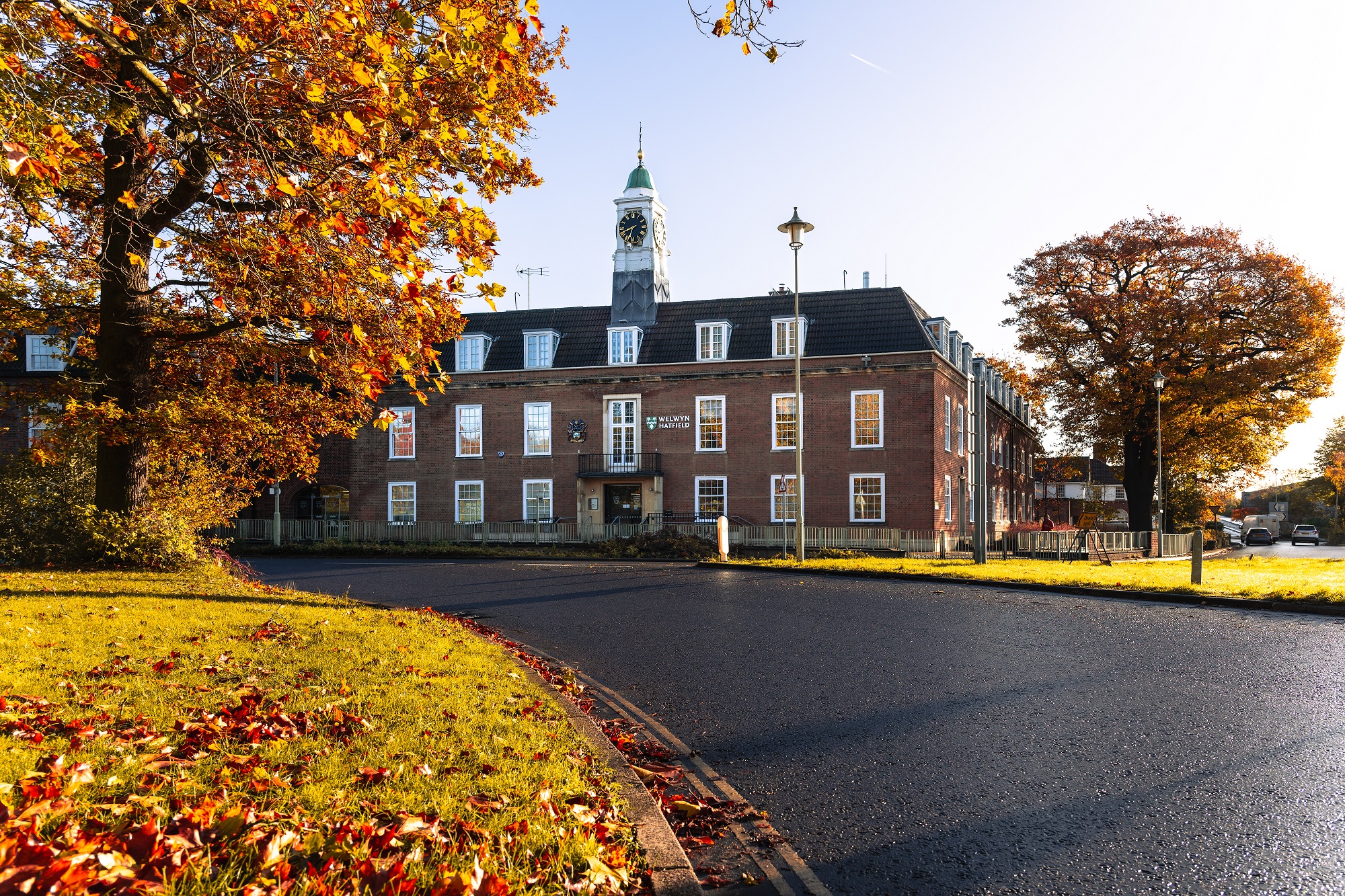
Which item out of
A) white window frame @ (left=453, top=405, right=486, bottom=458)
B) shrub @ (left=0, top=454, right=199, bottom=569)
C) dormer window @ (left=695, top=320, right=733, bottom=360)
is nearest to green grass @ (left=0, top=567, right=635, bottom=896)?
shrub @ (left=0, top=454, right=199, bottom=569)

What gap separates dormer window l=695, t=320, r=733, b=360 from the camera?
37384 mm

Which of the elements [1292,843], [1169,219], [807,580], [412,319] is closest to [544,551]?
[807,580]

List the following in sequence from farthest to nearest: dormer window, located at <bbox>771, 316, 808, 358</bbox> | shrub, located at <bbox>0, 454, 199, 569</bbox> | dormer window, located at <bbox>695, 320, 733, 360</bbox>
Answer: dormer window, located at <bbox>695, 320, 733, 360</bbox>, dormer window, located at <bbox>771, 316, 808, 358</bbox>, shrub, located at <bbox>0, 454, 199, 569</bbox>

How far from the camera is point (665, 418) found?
3781 centimetres

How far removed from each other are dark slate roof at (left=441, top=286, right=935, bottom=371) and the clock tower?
702 millimetres

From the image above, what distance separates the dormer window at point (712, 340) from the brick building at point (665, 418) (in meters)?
0.06

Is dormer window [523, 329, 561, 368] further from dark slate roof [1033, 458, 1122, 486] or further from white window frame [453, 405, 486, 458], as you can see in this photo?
dark slate roof [1033, 458, 1122, 486]

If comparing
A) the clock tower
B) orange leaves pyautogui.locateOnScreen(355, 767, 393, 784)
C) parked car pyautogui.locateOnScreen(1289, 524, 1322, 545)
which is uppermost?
the clock tower

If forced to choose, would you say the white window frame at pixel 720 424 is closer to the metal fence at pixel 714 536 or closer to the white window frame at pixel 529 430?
the metal fence at pixel 714 536

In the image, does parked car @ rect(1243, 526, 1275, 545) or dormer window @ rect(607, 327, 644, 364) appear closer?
dormer window @ rect(607, 327, 644, 364)

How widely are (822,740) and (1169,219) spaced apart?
40.6m

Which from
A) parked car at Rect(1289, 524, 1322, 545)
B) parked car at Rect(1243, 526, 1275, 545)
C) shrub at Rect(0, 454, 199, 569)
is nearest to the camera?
shrub at Rect(0, 454, 199, 569)

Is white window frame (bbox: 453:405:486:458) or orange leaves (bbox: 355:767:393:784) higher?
white window frame (bbox: 453:405:486:458)

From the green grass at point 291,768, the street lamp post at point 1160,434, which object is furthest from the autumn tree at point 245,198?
the street lamp post at point 1160,434
